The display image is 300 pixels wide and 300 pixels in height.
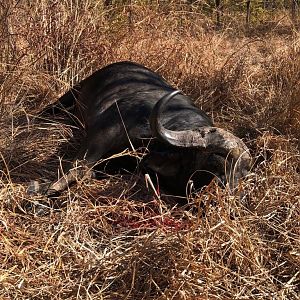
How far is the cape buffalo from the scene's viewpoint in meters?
3.06

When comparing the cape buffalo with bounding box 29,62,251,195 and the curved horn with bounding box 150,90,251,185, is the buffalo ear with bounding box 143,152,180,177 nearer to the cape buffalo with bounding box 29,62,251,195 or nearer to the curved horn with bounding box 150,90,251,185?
the cape buffalo with bounding box 29,62,251,195

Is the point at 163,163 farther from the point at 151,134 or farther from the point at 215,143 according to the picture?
the point at 215,143

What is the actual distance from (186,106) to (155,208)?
1.01 meters

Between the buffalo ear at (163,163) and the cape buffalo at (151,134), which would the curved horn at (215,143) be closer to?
the cape buffalo at (151,134)

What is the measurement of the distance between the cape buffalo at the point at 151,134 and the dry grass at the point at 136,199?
157 mm

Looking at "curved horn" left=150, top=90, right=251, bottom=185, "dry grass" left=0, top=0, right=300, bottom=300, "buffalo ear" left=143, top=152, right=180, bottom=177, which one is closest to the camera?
"dry grass" left=0, top=0, right=300, bottom=300

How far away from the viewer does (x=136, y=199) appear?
3244 mm

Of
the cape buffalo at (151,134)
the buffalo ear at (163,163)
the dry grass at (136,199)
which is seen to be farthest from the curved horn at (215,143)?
the buffalo ear at (163,163)

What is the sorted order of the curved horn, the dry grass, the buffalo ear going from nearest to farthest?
1. the dry grass
2. the curved horn
3. the buffalo ear

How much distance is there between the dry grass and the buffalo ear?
0.53ft

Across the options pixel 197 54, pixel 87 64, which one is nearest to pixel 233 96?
pixel 197 54

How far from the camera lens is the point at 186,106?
3861 mm

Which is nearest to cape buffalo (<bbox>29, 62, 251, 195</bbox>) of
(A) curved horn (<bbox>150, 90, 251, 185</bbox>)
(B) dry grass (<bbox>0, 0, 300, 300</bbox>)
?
(A) curved horn (<bbox>150, 90, 251, 185</bbox>)

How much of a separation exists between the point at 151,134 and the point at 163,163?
21 cm
